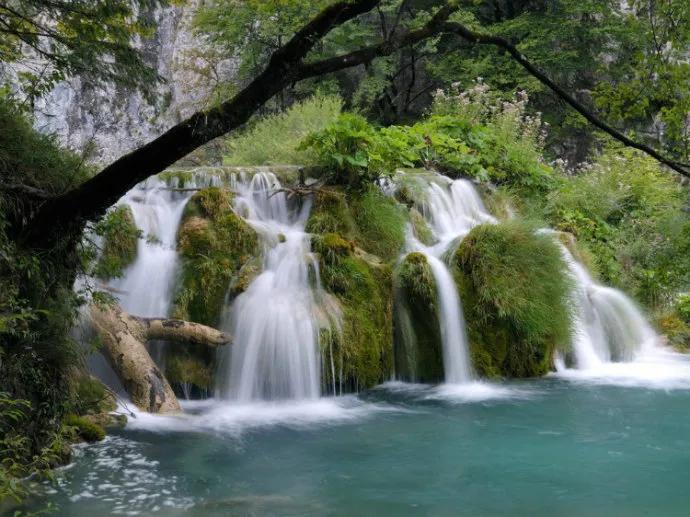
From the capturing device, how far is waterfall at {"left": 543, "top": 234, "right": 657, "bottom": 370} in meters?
8.95

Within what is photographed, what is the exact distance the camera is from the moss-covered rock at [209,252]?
7598mm

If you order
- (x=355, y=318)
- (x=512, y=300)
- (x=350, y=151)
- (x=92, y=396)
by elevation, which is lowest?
(x=92, y=396)

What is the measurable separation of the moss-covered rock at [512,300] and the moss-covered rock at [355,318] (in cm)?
106

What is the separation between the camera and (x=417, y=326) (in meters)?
8.19

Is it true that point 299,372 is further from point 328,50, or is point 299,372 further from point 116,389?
point 328,50

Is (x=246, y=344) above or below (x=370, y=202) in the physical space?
below

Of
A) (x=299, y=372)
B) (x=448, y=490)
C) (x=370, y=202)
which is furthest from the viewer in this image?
(x=370, y=202)

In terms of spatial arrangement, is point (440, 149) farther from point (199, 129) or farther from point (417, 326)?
point (199, 129)

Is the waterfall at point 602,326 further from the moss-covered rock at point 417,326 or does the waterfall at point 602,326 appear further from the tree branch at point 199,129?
the tree branch at point 199,129

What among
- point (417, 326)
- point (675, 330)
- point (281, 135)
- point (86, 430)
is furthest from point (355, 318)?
point (281, 135)

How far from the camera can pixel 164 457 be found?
5137mm

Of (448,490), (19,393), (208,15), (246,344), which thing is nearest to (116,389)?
(246,344)

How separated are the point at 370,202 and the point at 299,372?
10.3ft

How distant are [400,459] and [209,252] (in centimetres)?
379
